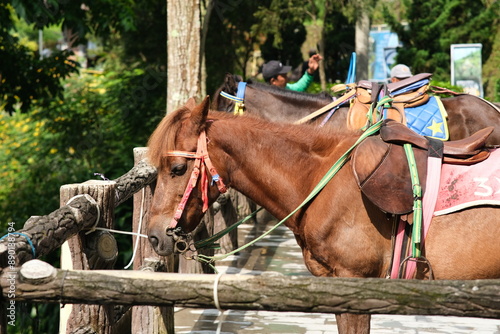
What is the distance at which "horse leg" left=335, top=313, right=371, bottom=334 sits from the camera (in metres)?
3.39

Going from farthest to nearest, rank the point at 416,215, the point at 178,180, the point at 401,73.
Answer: the point at 401,73
the point at 178,180
the point at 416,215

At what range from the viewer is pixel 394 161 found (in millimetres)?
3439

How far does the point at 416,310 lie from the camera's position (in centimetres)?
235

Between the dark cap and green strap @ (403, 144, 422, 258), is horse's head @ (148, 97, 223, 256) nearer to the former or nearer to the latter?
green strap @ (403, 144, 422, 258)

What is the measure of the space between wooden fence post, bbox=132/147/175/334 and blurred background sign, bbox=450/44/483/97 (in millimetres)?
13075

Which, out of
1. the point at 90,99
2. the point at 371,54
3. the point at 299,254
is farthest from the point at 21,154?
the point at 371,54

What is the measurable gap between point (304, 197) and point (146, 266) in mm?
1510

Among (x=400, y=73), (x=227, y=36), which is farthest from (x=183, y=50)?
(x=227, y=36)

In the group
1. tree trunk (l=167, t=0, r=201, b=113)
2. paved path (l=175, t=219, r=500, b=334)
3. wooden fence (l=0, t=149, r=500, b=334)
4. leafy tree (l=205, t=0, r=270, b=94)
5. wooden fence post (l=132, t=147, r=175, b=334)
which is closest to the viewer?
wooden fence (l=0, t=149, r=500, b=334)

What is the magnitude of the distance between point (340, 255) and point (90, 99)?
34.8ft

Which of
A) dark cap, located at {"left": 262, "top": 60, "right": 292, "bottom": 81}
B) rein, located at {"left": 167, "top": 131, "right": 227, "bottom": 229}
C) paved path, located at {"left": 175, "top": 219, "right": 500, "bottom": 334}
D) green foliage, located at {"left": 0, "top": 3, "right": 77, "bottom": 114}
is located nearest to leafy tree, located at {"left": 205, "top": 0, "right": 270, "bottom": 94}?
green foliage, located at {"left": 0, "top": 3, "right": 77, "bottom": 114}

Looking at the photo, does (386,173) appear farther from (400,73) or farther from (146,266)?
(400,73)

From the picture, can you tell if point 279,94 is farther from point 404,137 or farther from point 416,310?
point 416,310

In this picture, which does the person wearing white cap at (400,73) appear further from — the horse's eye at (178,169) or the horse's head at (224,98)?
the horse's eye at (178,169)
